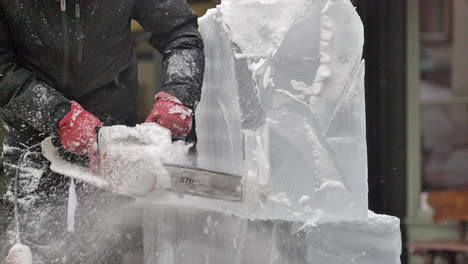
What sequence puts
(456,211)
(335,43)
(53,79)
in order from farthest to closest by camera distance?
(456,211) → (53,79) → (335,43)

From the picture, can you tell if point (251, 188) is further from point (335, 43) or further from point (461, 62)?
point (461, 62)

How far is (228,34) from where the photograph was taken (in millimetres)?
1603

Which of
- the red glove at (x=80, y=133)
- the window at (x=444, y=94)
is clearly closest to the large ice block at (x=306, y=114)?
the red glove at (x=80, y=133)

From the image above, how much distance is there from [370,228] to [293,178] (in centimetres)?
22

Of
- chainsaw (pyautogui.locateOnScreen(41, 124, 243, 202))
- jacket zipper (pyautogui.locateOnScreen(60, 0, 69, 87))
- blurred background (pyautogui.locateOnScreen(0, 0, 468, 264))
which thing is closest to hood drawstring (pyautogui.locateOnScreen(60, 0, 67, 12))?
jacket zipper (pyautogui.locateOnScreen(60, 0, 69, 87))

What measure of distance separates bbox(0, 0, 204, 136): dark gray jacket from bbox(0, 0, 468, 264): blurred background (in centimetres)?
57

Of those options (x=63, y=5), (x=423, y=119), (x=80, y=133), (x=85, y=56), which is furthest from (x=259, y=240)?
(x=423, y=119)

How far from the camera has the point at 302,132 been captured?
1.51 metres

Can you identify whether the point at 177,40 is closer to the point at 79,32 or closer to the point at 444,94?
the point at 79,32

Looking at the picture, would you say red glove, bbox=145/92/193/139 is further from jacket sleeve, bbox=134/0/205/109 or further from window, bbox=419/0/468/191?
window, bbox=419/0/468/191

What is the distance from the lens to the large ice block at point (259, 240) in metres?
1.56

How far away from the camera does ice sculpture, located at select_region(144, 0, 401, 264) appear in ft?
4.95

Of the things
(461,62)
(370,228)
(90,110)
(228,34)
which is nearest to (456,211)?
(461,62)

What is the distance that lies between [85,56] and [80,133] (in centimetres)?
21
